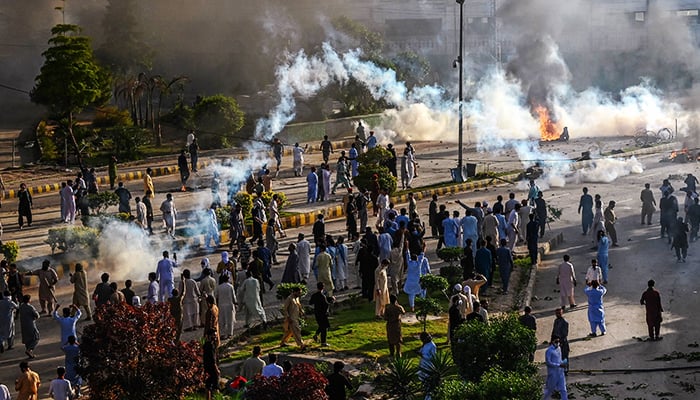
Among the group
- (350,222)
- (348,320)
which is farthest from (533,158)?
(348,320)

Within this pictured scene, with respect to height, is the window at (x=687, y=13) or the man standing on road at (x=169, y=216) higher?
the window at (x=687, y=13)

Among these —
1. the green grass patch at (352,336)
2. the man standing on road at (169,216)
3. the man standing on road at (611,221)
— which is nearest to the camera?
the green grass patch at (352,336)

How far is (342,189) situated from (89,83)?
8.92 metres

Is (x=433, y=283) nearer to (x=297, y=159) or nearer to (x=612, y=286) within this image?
(x=612, y=286)

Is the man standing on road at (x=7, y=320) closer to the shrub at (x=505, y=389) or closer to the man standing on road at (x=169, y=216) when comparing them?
the man standing on road at (x=169, y=216)

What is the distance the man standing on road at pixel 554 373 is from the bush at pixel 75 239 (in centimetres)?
1129

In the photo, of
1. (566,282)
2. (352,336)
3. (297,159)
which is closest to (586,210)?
(566,282)

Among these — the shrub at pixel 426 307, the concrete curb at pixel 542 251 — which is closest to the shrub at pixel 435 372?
the shrub at pixel 426 307

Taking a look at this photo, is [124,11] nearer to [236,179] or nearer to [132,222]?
[236,179]

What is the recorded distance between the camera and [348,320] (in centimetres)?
1911

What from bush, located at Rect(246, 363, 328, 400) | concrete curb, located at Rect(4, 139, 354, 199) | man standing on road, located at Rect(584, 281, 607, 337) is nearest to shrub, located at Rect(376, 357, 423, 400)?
bush, located at Rect(246, 363, 328, 400)

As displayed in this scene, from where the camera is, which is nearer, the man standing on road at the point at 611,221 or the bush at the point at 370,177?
the man standing on road at the point at 611,221

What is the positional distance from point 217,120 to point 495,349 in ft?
80.9

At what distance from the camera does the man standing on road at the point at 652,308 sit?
58.4 ft
